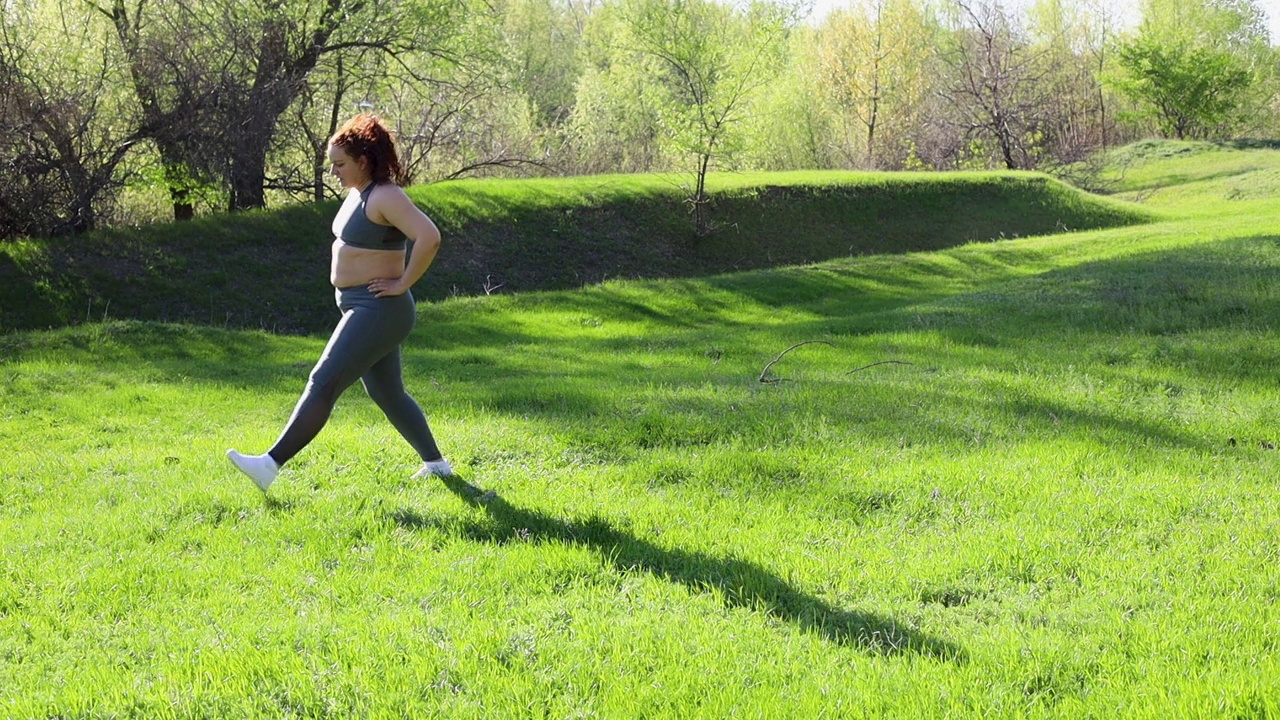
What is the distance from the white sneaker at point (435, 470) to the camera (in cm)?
638

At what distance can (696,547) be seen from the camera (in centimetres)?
506

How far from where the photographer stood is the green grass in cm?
358

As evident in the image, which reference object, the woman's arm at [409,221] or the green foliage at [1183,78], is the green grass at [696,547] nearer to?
the woman's arm at [409,221]

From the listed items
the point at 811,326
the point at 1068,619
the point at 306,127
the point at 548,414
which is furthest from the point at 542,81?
the point at 1068,619


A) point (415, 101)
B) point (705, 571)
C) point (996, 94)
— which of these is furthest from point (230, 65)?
point (996, 94)

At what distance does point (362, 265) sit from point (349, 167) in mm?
593

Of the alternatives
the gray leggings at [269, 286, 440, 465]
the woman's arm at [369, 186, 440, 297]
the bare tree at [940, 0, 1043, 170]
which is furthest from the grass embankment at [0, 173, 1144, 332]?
the woman's arm at [369, 186, 440, 297]

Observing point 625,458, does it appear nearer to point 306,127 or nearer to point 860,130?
point 306,127

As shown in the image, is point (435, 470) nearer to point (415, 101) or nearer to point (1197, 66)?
point (415, 101)

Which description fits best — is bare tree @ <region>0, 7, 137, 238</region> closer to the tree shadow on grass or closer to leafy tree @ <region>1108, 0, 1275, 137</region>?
the tree shadow on grass

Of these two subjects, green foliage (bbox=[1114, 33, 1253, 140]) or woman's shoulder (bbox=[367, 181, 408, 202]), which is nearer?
woman's shoulder (bbox=[367, 181, 408, 202])

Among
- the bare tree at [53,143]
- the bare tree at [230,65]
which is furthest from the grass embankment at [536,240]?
the bare tree at [230,65]

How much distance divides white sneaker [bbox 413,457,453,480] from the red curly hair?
193 cm

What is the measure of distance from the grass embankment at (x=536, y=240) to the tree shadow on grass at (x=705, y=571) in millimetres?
14338
